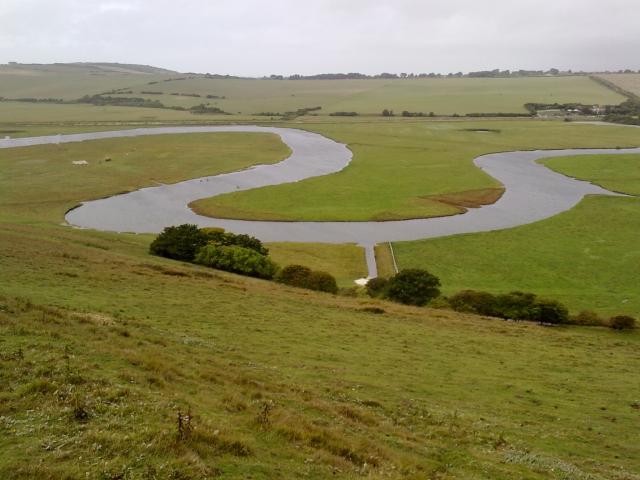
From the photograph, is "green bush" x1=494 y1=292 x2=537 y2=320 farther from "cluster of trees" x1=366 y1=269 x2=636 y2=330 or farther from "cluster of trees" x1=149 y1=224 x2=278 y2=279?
"cluster of trees" x1=149 y1=224 x2=278 y2=279

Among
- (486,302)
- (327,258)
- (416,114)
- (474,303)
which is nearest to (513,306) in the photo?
(486,302)

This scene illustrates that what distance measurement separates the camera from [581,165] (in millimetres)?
102188

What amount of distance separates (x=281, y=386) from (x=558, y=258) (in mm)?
40909

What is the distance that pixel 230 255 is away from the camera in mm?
43219

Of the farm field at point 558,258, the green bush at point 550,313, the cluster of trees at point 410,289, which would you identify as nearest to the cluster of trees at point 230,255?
the cluster of trees at point 410,289

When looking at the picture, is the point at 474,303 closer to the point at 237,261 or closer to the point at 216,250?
the point at 237,261

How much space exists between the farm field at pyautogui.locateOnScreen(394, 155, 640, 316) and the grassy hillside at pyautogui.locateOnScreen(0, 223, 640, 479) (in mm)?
9953

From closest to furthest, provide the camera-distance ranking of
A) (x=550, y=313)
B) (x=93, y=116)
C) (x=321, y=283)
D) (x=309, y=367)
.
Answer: (x=309, y=367), (x=550, y=313), (x=321, y=283), (x=93, y=116)

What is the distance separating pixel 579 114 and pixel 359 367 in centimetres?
19006

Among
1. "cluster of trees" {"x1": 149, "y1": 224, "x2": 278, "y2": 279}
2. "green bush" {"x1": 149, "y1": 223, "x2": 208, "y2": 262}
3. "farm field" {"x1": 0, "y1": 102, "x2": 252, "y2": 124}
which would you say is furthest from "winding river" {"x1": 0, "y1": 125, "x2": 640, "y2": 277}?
"farm field" {"x1": 0, "y1": 102, "x2": 252, "y2": 124}

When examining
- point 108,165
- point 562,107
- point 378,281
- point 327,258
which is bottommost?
point 327,258

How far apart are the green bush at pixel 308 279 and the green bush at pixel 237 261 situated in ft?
7.30

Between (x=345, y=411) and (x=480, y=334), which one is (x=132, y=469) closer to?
(x=345, y=411)

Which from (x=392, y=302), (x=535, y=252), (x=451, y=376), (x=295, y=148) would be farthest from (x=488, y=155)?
(x=451, y=376)
